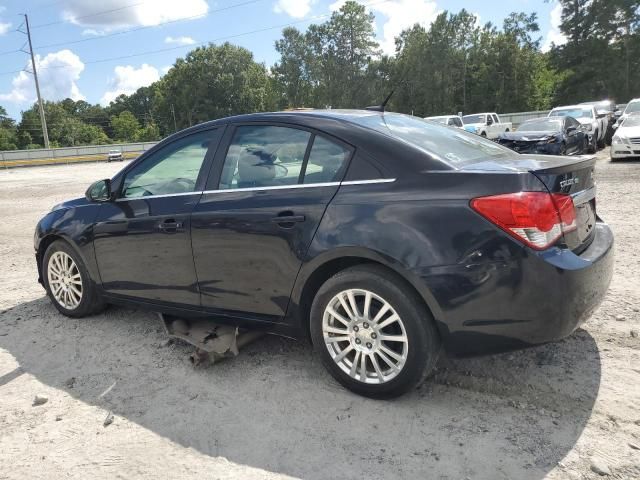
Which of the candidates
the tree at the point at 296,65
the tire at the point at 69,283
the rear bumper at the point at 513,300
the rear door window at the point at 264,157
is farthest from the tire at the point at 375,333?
the tree at the point at 296,65

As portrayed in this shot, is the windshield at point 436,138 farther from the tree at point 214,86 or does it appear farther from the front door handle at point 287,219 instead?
the tree at point 214,86

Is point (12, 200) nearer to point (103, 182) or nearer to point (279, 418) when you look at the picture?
point (103, 182)

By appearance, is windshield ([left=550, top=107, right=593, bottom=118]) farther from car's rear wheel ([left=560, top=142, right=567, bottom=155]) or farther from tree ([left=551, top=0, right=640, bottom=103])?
tree ([left=551, top=0, right=640, bottom=103])

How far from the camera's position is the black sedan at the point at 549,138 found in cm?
1362

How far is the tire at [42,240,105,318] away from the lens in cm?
448

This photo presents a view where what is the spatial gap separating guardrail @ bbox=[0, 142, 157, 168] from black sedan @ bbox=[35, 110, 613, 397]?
151ft

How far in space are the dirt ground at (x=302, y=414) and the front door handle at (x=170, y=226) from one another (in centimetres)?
93

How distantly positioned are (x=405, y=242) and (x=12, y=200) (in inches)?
655

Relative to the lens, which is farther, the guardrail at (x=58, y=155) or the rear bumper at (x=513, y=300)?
the guardrail at (x=58, y=155)

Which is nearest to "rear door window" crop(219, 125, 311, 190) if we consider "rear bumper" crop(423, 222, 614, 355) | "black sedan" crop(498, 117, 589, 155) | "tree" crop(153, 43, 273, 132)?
"rear bumper" crop(423, 222, 614, 355)

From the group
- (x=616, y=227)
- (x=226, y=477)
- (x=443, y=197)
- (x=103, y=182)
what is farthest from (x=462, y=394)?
(x=616, y=227)

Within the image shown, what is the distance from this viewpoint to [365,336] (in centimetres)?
300

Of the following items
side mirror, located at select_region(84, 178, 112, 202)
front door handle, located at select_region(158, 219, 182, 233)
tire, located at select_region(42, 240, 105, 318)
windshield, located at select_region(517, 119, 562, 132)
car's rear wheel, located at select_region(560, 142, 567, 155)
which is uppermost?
windshield, located at select_region(517, 119, 562, 132)

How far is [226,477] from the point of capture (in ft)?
8.27
